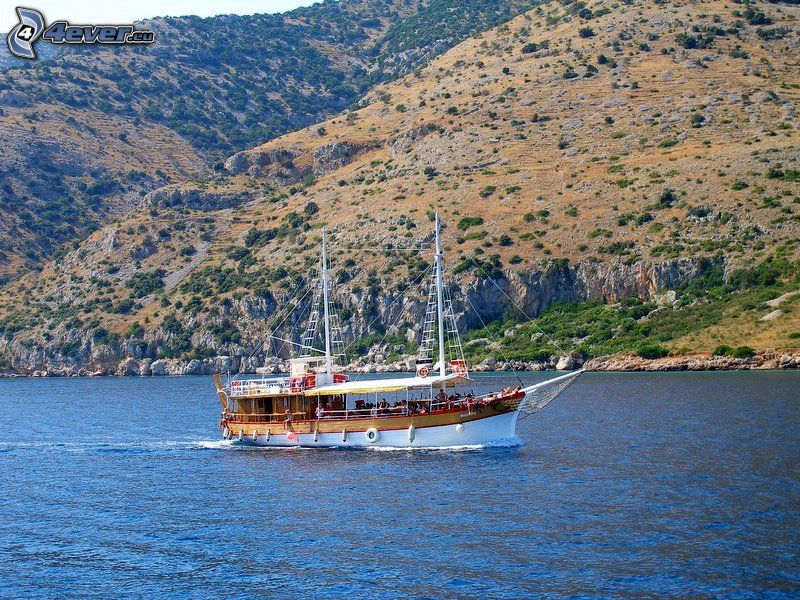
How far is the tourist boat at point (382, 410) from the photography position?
5494cm

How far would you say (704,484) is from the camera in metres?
41.6

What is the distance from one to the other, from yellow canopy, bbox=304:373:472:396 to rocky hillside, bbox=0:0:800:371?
5443 centimetres

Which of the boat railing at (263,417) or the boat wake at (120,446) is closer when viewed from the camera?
the boat railing at (263,417)

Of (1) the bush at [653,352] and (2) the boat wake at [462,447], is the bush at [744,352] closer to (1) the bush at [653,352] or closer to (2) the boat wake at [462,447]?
(1) the bush at [653,352]

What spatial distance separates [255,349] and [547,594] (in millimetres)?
105526

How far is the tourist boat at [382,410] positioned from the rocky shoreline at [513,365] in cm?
1349

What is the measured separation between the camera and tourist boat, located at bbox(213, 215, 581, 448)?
54938 mm

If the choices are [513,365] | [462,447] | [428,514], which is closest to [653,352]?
[513,365]

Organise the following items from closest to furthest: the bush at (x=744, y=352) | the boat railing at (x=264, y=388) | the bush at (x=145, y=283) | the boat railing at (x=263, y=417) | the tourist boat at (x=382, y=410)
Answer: the tourist boat at (x=382, y=410), the boat railing at (x=263, y=417), the boat railing at (x=264, y=388), the bush at (x=744, y=352), the bush at (x=145, y=283)

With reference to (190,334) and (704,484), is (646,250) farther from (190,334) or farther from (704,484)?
(704,484)

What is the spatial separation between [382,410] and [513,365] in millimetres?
55952

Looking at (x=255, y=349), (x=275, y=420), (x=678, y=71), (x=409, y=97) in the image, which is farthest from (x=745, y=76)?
(x=275, y=420)

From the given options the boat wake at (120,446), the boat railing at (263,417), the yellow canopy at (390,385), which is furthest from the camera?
the boat wake at (120,446)

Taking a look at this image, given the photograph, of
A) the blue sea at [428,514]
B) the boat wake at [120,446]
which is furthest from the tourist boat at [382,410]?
the boat wake at [120,446]
